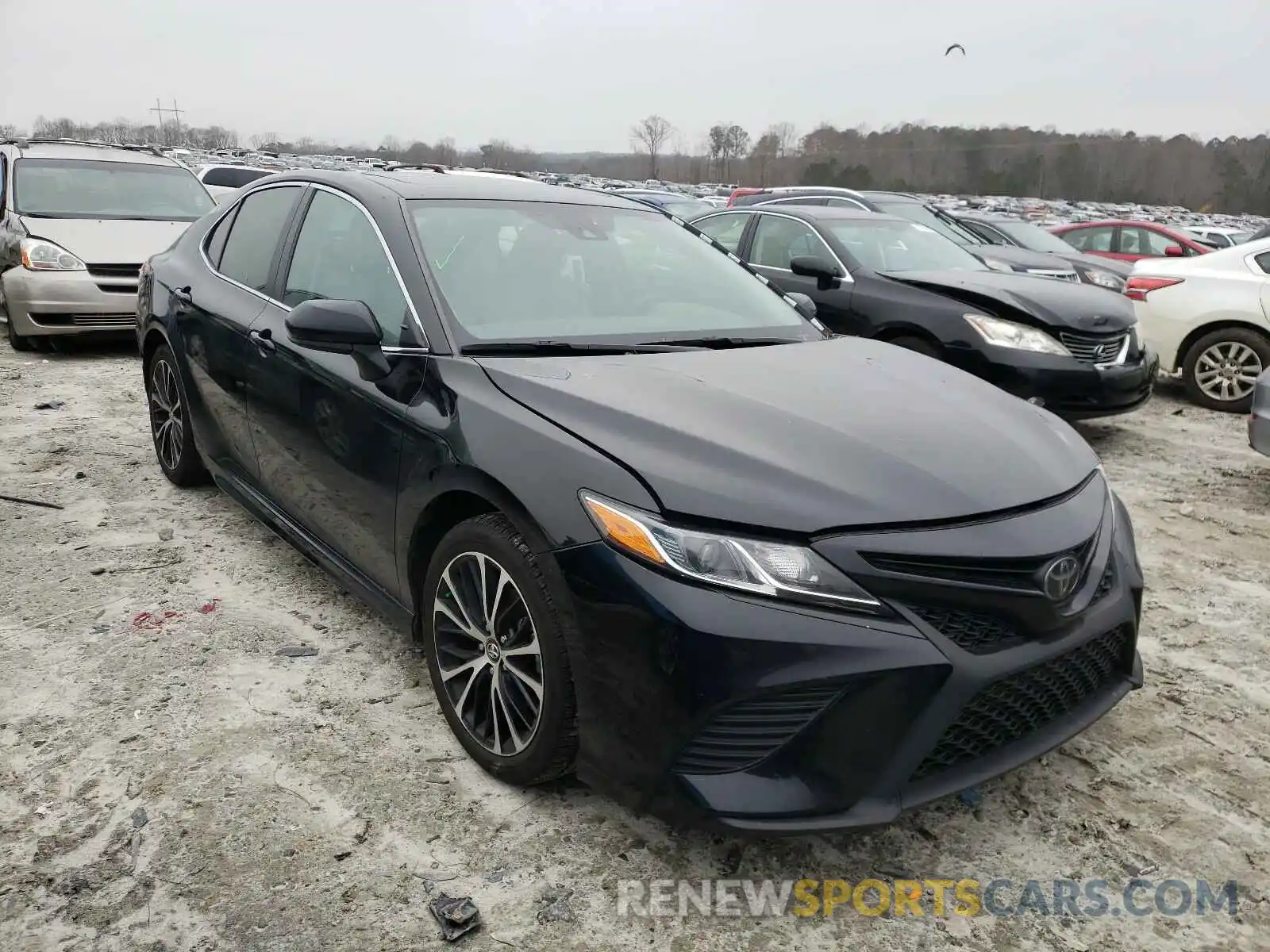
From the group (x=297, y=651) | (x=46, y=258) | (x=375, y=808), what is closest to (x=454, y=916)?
(x=375, y=808)

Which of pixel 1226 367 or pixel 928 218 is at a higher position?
pixel 928 218

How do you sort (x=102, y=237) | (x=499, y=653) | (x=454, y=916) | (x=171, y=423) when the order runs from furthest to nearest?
1. (x=102, y=237)
2. (x=171, y=423)
3. (x=499, y=653)
4. (x=454, y=916)

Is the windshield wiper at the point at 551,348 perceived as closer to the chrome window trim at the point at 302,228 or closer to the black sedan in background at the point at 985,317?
the chrome window trim at the point at 302,228

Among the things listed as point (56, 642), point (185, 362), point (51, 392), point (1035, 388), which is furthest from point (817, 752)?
point (51, 392)

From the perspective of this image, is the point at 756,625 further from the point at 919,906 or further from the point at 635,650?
the point at 919,906

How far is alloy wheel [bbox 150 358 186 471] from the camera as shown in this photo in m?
4.56

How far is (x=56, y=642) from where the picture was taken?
3.31 meters

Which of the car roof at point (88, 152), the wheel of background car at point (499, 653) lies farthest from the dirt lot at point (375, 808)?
the car roof at point (88, 152)

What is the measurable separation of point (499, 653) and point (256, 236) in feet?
7.95

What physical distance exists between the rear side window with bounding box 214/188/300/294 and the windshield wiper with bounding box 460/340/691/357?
1430 millimetres

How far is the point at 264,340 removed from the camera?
3480 millimetres

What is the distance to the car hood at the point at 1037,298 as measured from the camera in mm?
5938

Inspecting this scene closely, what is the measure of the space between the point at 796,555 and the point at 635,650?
0.40 m

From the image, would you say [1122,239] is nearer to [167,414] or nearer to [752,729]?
[167,414]
